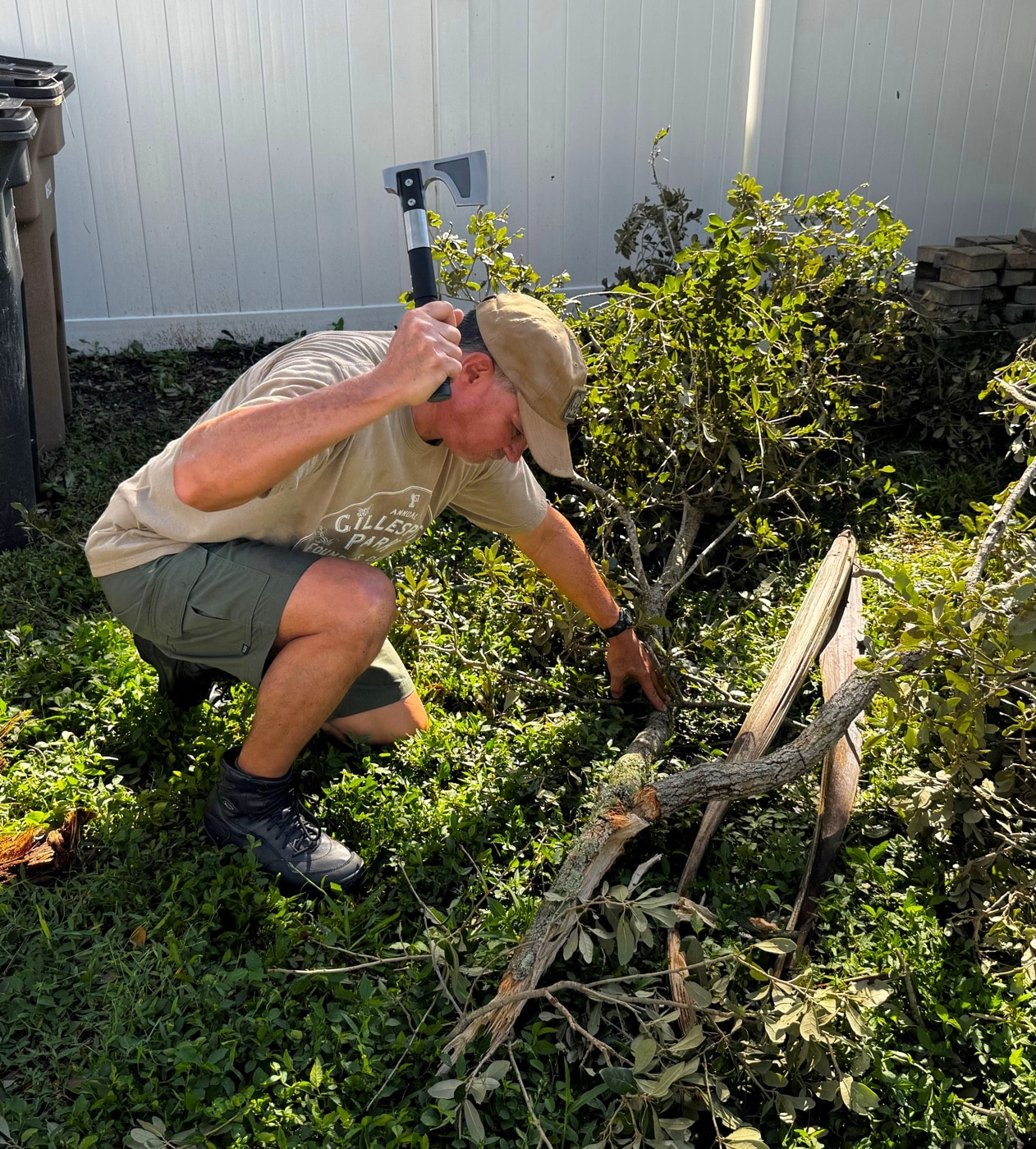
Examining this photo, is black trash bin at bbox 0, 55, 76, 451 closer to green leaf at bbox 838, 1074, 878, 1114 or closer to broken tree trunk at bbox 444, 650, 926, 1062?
broken tree trunk at bbox 444, 650, 926, 1062

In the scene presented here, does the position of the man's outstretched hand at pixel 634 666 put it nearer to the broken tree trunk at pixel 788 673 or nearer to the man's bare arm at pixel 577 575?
the man's bare arm at pixel 577 575

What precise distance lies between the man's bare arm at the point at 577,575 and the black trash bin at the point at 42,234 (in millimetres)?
2478

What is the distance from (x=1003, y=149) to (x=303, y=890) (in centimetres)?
685

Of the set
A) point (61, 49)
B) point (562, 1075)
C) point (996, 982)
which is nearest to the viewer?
point (562, 1075)

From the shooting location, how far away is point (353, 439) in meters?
2.51

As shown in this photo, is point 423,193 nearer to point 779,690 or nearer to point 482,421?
point 482,421

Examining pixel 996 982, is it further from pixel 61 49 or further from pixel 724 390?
pixel 61 49

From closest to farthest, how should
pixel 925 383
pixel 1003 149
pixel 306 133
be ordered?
pixel 925 383 → pixel 306 133 → pixel 1003 149

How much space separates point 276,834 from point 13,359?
7.38ft

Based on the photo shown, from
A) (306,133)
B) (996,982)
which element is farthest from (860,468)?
(306,133)

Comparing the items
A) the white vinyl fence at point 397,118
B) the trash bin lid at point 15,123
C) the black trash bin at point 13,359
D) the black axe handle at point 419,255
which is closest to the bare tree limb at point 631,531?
the black axe handle at point 419,255

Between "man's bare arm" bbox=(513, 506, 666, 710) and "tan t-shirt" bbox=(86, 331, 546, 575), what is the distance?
0.86 feet

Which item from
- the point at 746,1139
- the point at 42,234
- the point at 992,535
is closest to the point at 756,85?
the point at 42,234

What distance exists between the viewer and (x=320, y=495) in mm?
2578
